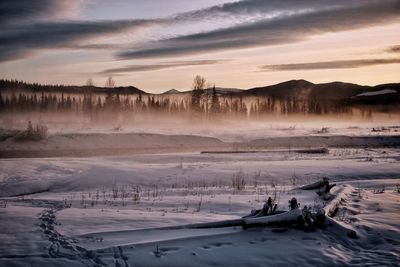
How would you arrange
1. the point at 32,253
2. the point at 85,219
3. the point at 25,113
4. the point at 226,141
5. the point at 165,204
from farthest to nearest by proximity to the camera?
the point at 25,113
the point at 226,141
the point at 165,204
the point at 85,219
the point at 32,253

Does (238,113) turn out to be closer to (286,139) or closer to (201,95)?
(201,95)

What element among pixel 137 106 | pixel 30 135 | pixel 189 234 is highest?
pixel 137 106

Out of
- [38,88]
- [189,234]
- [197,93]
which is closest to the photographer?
[189,234]

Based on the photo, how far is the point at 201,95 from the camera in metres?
83.9

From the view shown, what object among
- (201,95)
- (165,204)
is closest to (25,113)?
(201,95)

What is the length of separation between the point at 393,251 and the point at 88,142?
3877 cm

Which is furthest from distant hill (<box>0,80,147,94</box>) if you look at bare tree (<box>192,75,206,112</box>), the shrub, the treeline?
the shrub

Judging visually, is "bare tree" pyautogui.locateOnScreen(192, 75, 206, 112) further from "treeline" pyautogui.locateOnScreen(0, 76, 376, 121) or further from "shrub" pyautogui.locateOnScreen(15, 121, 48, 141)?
"shrub" pyautogui.locateOnScreen(15, 121, 48, 141)

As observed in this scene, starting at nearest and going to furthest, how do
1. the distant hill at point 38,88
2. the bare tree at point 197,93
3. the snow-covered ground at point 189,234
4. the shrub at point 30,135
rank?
the snow-covered ground at point 189,234
the shrub at point 30,135
the bare tree at point 197,93
the distant hill at point 38,88

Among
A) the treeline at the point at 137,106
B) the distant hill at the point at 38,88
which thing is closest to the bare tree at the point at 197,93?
the treeline at the point at 137,106

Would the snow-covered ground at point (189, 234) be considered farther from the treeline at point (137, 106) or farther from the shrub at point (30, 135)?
the treeline at point (137, 106)

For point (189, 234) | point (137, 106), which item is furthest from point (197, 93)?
point (189, 234)

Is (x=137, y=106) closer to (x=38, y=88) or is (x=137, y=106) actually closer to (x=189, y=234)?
(x=38, y=88)

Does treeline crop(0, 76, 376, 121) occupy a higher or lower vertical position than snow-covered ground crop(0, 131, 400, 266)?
higher
